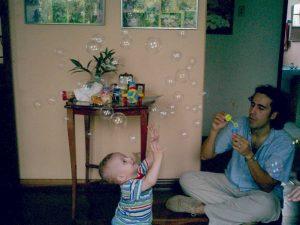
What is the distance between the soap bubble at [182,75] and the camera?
9.39 ft

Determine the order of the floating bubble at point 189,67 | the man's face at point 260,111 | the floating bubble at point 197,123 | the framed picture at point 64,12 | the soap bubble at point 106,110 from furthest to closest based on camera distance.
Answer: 1. the floating bubble at point 197,123
2. the floating bubble at point 189,67
3. the framed picture at point 64,12
4. the soap bubble at point 106,110
5. the man's face at point 260,111

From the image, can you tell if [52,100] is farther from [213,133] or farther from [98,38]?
[213,133]

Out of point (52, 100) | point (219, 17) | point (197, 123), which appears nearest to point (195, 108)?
point (197, 123)

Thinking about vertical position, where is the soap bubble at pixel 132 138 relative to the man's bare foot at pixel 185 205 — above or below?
above

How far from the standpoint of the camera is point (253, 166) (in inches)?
82.7

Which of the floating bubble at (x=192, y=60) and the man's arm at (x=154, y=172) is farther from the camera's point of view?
the floating bubble at (x=192, y=60)

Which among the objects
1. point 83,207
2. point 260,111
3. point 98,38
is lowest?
point 83,207

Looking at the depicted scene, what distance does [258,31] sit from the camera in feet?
14.7

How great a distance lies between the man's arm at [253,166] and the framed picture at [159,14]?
108cm

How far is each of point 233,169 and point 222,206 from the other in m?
0.26

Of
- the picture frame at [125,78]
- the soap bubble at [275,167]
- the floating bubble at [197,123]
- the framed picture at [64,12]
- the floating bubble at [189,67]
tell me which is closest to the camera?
the soap bubble at [275,167]

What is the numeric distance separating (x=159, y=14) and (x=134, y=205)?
146cm

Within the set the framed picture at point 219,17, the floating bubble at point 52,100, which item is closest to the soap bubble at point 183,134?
the floating bubble at point 52,100

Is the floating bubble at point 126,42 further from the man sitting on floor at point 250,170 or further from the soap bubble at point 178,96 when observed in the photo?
the man sitting on floor at point 250,170
